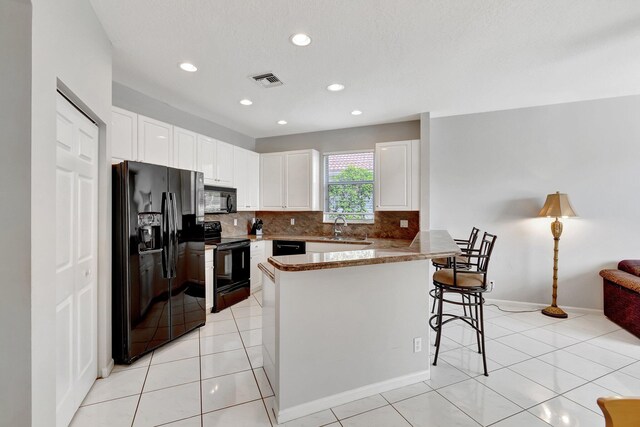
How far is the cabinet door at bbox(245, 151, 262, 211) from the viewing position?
4832 millimetres

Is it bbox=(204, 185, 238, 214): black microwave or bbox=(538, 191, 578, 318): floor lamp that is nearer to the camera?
bbox=(538, 191, 578, 318): floor lamp

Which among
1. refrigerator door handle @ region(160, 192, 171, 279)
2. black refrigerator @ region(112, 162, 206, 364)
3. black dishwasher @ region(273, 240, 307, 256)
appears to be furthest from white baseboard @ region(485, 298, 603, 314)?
refrigerator door handle @ region(160, 192, 171, 279)

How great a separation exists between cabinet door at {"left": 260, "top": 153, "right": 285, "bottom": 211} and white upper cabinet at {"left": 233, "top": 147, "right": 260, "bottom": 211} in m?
0.09

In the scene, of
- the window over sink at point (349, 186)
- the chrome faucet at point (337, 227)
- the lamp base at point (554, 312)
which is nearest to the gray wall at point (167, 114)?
the window over sink at point (349, 186)

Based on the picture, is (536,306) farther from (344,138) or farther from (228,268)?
(228,268)

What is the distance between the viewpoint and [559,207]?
354cm

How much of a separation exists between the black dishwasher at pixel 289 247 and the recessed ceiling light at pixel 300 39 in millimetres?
2878

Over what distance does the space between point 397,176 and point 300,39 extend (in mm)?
2549

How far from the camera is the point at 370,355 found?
6.61 feet

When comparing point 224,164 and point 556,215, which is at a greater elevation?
point 224,164

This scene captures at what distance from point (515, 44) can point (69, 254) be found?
3669mm

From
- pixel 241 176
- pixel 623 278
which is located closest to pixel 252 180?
pixel 241 176

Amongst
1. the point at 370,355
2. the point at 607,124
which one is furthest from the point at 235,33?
the point at 607,124

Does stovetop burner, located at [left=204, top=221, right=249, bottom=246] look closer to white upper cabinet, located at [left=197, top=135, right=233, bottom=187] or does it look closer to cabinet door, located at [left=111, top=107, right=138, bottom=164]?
white upper cabinet, located at [left=197, top=135, right=233, bottom=187]
